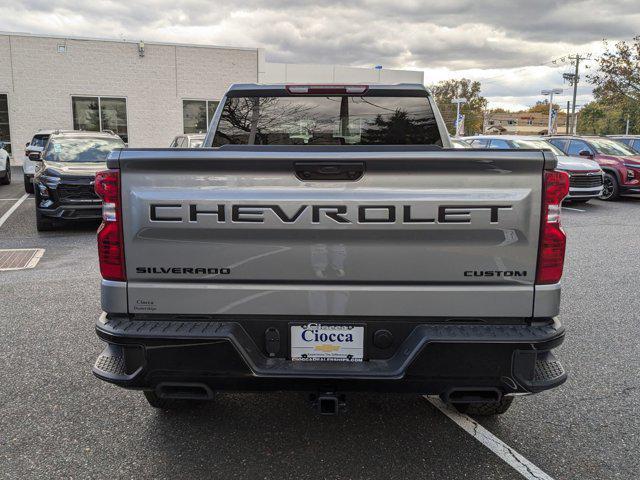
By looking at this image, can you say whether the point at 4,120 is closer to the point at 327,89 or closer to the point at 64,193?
the point at 64,193

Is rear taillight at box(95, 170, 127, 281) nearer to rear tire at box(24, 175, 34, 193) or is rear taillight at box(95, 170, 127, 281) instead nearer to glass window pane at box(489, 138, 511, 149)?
glass window pane at box(489, 138, 511, 149)

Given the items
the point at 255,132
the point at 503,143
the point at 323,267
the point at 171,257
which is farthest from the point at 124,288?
the point at 503,143

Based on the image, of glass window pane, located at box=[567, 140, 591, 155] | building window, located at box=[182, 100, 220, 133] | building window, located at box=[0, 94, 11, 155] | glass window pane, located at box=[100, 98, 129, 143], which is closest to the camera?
glass window pane, located at box=[567, 140, 591, 155]

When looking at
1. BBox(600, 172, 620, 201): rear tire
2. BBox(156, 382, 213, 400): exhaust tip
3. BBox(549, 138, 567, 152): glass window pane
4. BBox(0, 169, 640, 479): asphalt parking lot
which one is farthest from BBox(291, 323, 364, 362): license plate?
BBox(549, 138, 567, 152): glass window pane

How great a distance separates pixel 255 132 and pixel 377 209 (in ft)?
6.29

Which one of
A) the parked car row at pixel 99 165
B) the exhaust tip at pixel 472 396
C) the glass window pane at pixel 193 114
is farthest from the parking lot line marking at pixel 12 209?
the glass window pane at pixel 193 114

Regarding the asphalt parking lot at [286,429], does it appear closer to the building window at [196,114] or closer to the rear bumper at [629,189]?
the rear bumper at [629,189]

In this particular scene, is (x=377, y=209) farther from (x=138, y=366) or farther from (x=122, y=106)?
(x=122, y=106)

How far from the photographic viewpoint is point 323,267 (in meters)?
2.59

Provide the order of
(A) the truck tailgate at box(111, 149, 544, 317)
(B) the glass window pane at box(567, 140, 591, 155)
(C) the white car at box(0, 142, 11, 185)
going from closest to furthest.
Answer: (A) the truck tailgate at box(111, 149, 544, 317) → (B) the glass window pane at box(567, 140, 591, 155) → (C) the white car at box(0, 142, 11, 185)

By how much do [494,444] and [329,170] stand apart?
1871mm

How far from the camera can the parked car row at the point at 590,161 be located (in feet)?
44.8

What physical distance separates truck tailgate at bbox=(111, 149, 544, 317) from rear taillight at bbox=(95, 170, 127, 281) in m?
0.04

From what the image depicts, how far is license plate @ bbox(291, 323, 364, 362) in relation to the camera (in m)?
2.66
